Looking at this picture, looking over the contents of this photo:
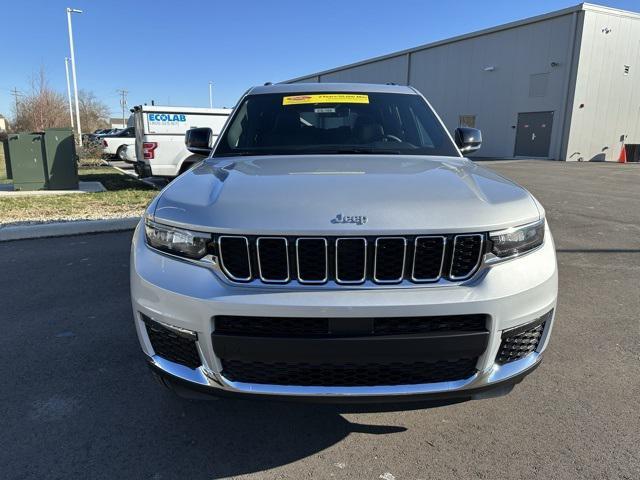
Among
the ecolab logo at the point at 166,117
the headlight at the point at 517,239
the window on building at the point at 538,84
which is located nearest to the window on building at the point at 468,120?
the window on building at the point at 538,84

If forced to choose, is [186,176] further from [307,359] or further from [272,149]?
[307,359]

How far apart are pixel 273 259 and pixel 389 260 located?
18.6 inches

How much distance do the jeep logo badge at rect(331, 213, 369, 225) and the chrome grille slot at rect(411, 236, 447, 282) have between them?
23cm

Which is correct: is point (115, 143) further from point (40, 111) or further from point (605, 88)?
point (605, 88)

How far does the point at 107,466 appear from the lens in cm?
219

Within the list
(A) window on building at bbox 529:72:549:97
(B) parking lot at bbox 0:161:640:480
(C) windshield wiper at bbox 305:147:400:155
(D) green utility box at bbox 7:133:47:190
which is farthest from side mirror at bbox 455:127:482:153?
(A) window on building at bbox 529:72:549:97

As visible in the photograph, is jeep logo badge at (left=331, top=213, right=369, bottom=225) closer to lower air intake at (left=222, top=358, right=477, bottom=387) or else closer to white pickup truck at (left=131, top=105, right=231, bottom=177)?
lower air intake at (left=222, top=358, right=477, bottom=387)

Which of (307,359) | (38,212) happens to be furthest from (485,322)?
(38,212)

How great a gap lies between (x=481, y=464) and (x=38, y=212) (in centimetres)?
826

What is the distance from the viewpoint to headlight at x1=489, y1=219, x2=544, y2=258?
2.04 meters

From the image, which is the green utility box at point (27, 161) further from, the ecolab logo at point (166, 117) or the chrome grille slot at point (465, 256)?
the chrome grille slot at point (465, 256)

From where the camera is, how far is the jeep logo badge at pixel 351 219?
1.94 metres

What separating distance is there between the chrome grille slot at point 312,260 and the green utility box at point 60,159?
10.9m

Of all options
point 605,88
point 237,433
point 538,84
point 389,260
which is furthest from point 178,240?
point 605,88
